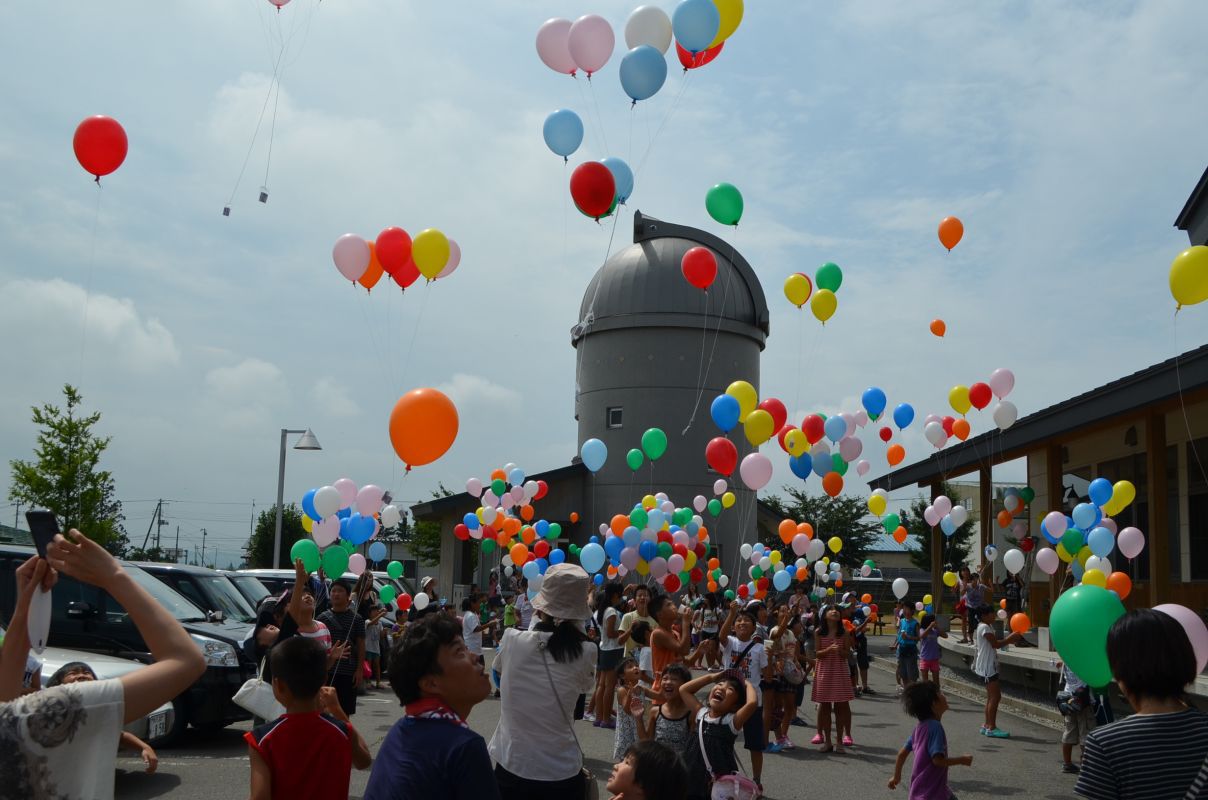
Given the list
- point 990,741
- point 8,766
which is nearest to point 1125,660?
point 8,766

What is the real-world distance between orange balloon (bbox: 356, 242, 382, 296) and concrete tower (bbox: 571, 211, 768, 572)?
19720 millimetres

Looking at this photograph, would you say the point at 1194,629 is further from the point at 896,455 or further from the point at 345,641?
the point at 896,455

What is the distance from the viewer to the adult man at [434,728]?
3.07m

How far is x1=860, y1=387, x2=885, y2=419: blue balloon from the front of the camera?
17.8 metres

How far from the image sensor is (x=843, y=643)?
1181 cm

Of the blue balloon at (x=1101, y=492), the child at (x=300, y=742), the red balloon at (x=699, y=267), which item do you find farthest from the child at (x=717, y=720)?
the red balloon at (x=699, y=267)

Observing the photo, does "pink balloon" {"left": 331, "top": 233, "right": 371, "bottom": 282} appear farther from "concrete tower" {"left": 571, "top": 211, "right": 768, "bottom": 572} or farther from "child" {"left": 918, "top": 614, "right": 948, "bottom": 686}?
"concrete tower" {"left": 571, "top": 211, "right": 768, "bottom": 572}

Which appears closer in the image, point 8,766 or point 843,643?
point 8,766

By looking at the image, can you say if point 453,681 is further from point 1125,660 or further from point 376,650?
point 376,650

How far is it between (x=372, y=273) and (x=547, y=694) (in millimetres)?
9066

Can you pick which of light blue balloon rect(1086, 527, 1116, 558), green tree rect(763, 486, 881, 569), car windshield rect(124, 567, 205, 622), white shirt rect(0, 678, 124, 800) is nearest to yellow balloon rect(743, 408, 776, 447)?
light blue balloon rect(1086, 527, 1116, 558)

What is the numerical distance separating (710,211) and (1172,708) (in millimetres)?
12190

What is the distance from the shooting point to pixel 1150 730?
3047 mm

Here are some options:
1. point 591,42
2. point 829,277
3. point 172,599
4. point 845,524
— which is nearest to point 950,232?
point 829,277
